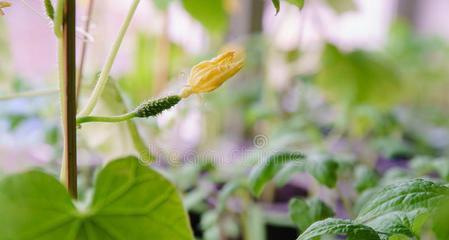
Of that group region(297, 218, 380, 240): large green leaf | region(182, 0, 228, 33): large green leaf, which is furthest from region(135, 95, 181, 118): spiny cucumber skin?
region(182, 0, 228, 33): large green leaf

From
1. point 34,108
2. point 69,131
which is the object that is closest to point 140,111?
point 69,131

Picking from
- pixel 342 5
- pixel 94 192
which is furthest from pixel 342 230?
pixel 342 5

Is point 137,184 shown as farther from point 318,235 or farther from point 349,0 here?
point 349,0

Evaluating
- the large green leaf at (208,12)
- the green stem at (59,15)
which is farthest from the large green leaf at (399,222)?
the large green leaf at (208,12)

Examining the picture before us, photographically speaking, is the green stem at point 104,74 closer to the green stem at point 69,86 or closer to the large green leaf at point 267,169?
the green stem at point 69,86

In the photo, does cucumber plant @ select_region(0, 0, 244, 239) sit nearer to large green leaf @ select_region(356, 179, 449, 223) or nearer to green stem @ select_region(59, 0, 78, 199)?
green stem @ select_region(59, 0, 78, 199)

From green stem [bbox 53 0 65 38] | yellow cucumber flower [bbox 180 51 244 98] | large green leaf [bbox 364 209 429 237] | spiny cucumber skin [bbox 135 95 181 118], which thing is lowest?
large green leaf [bbox 364 209 429 237]
